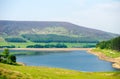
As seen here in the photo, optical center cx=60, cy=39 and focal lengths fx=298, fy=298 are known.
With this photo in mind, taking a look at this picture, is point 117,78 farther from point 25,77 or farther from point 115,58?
point 115,58

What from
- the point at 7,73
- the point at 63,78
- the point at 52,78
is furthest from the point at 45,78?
the point at 7,73

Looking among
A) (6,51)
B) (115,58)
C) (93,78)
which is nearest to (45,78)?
(93,78)

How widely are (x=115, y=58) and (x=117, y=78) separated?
12624 cm

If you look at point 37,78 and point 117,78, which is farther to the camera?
point 117,78

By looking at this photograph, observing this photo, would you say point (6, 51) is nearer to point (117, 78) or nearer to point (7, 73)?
point (117, 78)

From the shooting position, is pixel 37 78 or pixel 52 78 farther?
pixel 52 78

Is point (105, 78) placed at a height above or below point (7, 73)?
below

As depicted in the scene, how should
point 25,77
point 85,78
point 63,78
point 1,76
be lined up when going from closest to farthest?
point 1,76 < point 25,77 < point 63,78 < point 85,78

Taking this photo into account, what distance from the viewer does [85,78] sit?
46594 millimetres

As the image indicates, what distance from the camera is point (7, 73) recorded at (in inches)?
1284

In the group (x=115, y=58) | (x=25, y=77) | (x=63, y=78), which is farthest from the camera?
(x=115, y=58)

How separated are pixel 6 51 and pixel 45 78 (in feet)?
204

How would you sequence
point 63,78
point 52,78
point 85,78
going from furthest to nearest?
point 85,78 < point 63,78 < point 52,78

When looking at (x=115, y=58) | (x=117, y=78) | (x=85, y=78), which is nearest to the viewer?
(x=85, y=78)
